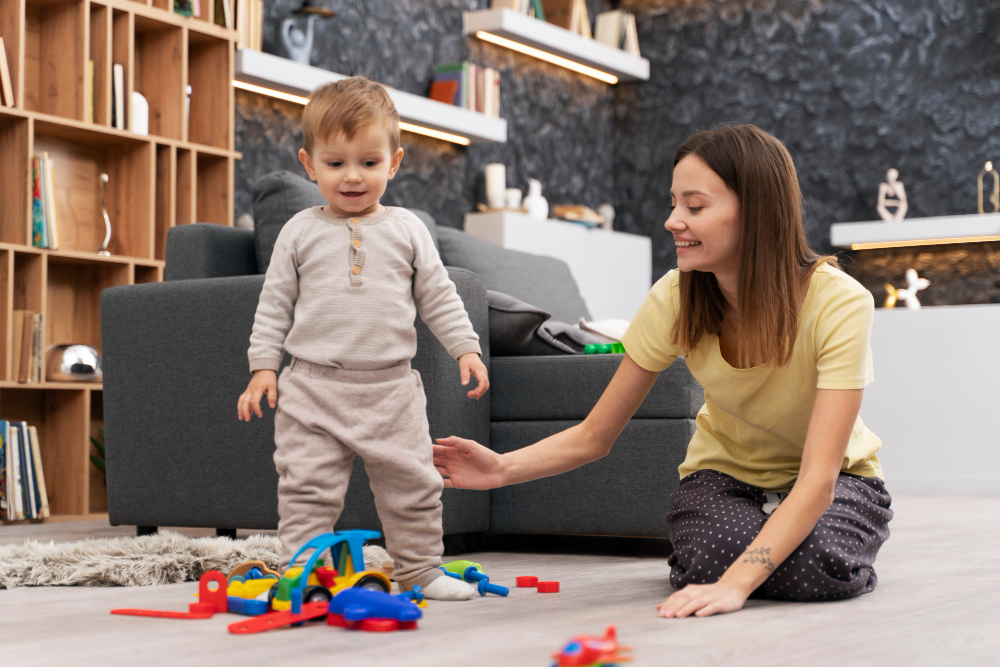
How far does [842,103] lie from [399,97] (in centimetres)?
253

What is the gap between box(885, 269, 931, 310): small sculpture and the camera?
5363 millimetres

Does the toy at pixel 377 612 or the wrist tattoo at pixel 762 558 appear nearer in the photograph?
the toy at pixel 377 612

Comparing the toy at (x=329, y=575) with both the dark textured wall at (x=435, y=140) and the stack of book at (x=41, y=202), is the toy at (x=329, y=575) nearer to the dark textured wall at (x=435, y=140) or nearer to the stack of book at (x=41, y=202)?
the stack of book at (x=41, y=202)

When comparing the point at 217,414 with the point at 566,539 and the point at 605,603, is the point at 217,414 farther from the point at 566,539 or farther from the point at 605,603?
the point at 605,603

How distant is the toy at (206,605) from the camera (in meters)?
1.43

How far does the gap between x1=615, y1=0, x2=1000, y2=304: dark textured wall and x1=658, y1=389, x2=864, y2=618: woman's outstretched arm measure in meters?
4.24

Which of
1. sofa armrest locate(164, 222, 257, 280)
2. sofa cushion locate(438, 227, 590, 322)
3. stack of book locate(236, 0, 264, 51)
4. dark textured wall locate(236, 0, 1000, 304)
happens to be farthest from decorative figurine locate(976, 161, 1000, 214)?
sofa armrest locate(164, 222, 257, 280)

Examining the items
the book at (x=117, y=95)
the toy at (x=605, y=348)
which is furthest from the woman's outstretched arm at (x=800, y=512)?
the book at (x=117, y=95)

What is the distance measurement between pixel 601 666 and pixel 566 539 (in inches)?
60.7

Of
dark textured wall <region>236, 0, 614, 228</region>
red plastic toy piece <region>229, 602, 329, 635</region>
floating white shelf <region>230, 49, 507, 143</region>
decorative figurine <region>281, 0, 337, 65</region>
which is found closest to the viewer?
red plastic toy piece <region>229, 602, 329, 635</region>

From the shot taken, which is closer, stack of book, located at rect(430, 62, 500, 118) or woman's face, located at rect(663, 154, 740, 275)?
woman's face, located at rect(663, 154, 740, 275)

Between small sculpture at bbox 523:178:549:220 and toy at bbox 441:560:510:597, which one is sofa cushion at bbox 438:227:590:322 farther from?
small sculpture at bbox 523:178:549:220

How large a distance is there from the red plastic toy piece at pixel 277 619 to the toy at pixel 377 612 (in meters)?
→ 0.03

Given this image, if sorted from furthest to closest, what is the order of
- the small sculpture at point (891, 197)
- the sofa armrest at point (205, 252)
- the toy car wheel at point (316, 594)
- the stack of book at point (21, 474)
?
the small sculpture at point (891, 197) < the stack of book at point (21, 474) < the sofa armrest at point (205, 252) < the toy car wheel at point (316, 594)
